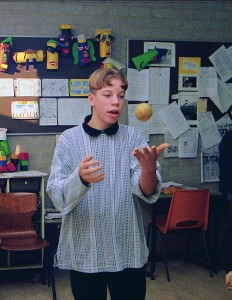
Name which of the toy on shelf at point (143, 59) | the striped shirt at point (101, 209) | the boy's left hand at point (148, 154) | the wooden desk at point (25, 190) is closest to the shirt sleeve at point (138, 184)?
the striped shirt at point (101, 209)

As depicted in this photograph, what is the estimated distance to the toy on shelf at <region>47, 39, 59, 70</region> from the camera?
16.2 feet

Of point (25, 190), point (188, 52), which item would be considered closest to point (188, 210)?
point (25, 190)

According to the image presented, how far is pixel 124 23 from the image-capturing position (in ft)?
17.2

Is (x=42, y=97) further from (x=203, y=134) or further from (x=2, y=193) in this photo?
(x=203, y=134)

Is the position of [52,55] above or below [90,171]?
above

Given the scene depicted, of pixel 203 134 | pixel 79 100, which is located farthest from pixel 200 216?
pixel 79 100

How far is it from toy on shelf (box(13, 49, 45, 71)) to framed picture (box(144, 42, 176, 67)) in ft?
3.81

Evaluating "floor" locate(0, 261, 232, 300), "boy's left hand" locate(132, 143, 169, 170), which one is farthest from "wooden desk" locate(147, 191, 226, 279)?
"boy's left hand" locate(132, 143, 169, 170)

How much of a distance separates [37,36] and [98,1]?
2.52 feet

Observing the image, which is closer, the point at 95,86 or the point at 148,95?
the point at 95,86

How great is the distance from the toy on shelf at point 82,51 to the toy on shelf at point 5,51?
662mm

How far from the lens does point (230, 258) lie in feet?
6.11

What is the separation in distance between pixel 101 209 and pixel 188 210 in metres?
2.82

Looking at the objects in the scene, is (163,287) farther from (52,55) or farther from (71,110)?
(52,55)
